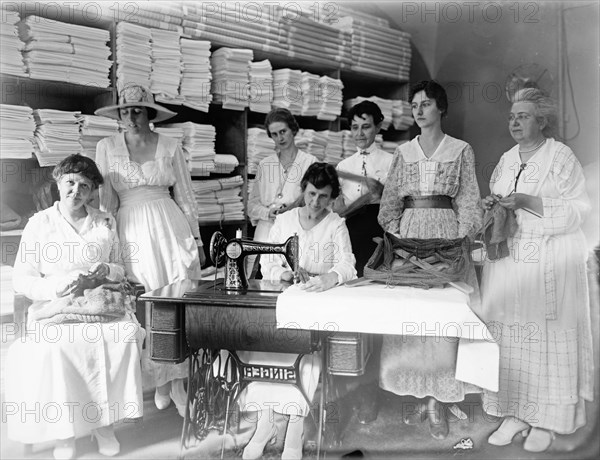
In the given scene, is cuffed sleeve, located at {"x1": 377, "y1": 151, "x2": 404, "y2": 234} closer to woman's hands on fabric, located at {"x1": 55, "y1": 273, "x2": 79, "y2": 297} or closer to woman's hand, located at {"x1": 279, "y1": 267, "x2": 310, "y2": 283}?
woman's hand, located at {"x1": 279, "y1": 267, "x2": 310, "y2": 283}

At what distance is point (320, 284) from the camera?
2.43 meters

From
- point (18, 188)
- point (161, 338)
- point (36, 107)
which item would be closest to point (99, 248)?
point (161, 338)

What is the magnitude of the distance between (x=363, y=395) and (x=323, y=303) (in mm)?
980

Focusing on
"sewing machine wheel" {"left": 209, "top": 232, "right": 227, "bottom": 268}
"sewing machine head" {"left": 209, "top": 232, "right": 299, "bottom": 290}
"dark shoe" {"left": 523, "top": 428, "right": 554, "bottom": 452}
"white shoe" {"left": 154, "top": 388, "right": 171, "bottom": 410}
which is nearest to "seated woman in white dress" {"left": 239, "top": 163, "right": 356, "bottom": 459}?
"sewing machine head" {"left": 209, "top": 232, "right": 299, "bottom": 290}

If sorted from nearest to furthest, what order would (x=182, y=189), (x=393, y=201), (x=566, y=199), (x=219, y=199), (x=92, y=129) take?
(x=566, y=199)
(x=393, y=201)
(x=182, y=189)
(x=92, y=129)
(x=219, y=199)

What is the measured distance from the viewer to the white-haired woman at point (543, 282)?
2.79m

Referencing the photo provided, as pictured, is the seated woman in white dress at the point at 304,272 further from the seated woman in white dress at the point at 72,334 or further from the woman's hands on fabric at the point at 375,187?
the woman's hands on fabric at the point at 375,187

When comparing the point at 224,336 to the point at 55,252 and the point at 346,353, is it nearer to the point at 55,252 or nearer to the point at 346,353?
the point at 346,353

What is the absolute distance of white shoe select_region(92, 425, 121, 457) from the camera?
2.69 meters

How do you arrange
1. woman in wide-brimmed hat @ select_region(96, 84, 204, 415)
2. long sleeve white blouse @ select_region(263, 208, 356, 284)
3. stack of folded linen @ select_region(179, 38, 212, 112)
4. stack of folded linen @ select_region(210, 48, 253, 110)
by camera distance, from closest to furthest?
1. long sleeve white blouse @ select_region(263, 208, 356, 284)
2. woman in wide-brimmed hat @ select_region(96, 84, 204, 415)
3. stack of folded linen @ select_region(179, 38, 212, 112)
4. stack of folded linen @ select_region(210, 48, 253, 110)

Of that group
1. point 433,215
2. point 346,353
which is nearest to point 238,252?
point 346,353

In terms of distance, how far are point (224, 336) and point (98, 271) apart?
0.73 meters

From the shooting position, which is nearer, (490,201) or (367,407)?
(490,201)

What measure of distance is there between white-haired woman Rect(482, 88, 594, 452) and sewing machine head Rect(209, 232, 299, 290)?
965 millimetres
